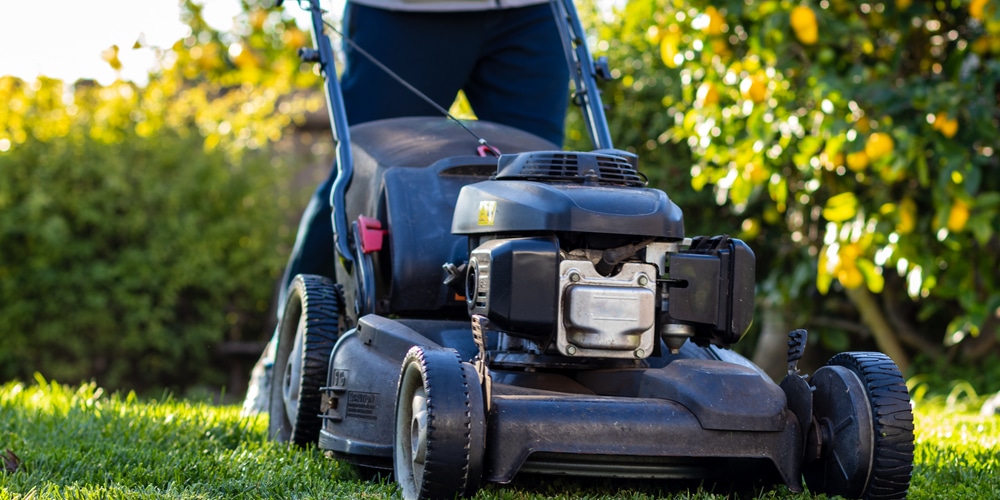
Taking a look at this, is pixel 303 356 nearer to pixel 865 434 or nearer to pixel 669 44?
pixel 865 434

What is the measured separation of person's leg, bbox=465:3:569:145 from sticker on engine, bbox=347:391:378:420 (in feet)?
3.79

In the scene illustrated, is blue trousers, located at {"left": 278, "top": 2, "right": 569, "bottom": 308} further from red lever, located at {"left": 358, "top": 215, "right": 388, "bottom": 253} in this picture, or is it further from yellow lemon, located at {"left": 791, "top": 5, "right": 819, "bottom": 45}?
yellow lemon, located at {"left": 791, "top": 5, "right": 819, "bottom": 45}

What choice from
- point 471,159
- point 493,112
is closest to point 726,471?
point 471,159

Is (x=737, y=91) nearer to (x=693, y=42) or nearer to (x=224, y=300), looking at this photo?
(x=693, y=42)

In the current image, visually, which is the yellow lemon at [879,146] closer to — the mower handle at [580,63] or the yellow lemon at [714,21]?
the yellow lemon at [714,21]

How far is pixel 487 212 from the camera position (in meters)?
2.33

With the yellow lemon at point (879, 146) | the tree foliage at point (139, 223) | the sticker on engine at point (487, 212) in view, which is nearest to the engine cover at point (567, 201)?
the sticker on engine at point (487, 212)

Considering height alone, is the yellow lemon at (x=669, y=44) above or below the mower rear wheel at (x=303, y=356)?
above

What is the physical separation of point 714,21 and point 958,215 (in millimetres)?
1005

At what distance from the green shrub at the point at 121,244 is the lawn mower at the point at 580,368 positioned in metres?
4.39

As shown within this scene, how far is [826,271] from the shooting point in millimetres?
4258

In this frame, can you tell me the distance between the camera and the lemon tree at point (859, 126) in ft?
12.8

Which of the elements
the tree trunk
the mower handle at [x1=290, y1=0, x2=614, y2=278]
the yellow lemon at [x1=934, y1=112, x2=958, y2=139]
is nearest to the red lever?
the mower handle at [x1=290, y1=0, x2=614, y2=278]

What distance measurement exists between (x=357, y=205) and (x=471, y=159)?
13.4 inches
